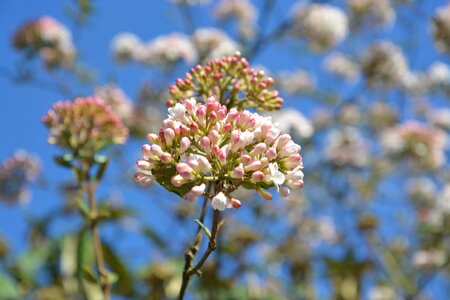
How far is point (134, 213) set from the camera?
Result: 4191 millimetres

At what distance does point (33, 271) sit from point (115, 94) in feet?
5.63

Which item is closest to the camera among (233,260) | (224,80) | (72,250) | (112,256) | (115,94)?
(224,80)

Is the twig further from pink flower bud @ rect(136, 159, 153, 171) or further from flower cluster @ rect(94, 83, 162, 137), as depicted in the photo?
flower cluster @ rect(94, 83, 162, 137)

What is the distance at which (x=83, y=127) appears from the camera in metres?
1.95

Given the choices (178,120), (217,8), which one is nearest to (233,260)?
(178,120)

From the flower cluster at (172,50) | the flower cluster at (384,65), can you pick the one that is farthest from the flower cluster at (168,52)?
the flower cluster at (384,65)

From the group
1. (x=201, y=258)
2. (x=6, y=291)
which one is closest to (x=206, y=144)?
(x=201, y=258)

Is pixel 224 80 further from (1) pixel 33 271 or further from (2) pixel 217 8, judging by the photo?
(2) pixel 217 8

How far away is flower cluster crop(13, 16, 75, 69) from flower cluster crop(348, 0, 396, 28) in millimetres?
3513

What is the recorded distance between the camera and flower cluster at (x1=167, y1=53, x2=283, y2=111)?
158 centimetres

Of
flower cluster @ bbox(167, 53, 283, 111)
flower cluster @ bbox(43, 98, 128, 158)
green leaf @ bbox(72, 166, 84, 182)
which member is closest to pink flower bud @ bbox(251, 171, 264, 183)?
flower cluster @ bbox(167, 53, 283, 111)

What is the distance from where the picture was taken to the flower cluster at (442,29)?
5273mm

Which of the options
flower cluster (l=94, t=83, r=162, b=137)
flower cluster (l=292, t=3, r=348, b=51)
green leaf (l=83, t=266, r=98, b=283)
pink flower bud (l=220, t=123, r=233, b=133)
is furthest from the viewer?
flower cluster (l=292, t=3, r=348, b=51)

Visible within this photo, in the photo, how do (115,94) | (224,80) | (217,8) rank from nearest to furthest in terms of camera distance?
(224,80), (115,94), (217,8)
